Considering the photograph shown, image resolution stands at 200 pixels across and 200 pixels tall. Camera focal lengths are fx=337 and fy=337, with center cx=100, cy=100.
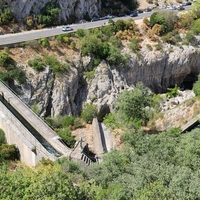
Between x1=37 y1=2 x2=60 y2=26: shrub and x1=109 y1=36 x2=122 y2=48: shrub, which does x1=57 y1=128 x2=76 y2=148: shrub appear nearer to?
x1=109 y1=36 x2=122 y2=48: shrub

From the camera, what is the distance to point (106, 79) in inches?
1866

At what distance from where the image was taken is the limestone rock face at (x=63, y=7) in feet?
162

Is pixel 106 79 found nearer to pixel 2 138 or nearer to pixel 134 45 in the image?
pixel 134 45

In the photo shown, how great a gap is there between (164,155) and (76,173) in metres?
6.30

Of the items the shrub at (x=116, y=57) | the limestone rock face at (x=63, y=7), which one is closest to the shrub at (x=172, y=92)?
the shrub at (x=116, y=57)

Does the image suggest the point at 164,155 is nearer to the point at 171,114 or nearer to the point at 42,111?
the point at 171,114

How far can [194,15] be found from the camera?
58.9 m

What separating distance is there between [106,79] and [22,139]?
68.5ft

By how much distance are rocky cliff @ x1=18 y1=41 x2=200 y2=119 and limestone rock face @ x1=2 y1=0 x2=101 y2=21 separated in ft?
34.5

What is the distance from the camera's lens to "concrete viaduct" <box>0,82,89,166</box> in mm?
28109

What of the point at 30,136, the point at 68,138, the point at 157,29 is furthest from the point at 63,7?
the point at 30,136

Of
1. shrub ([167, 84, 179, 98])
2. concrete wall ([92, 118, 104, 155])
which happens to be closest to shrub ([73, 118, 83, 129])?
concrete wall ([92, 118, 104, 155])

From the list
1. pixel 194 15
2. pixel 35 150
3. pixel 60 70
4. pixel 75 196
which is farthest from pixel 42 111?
pixel 194 15

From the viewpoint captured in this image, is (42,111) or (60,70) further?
(60,70)
